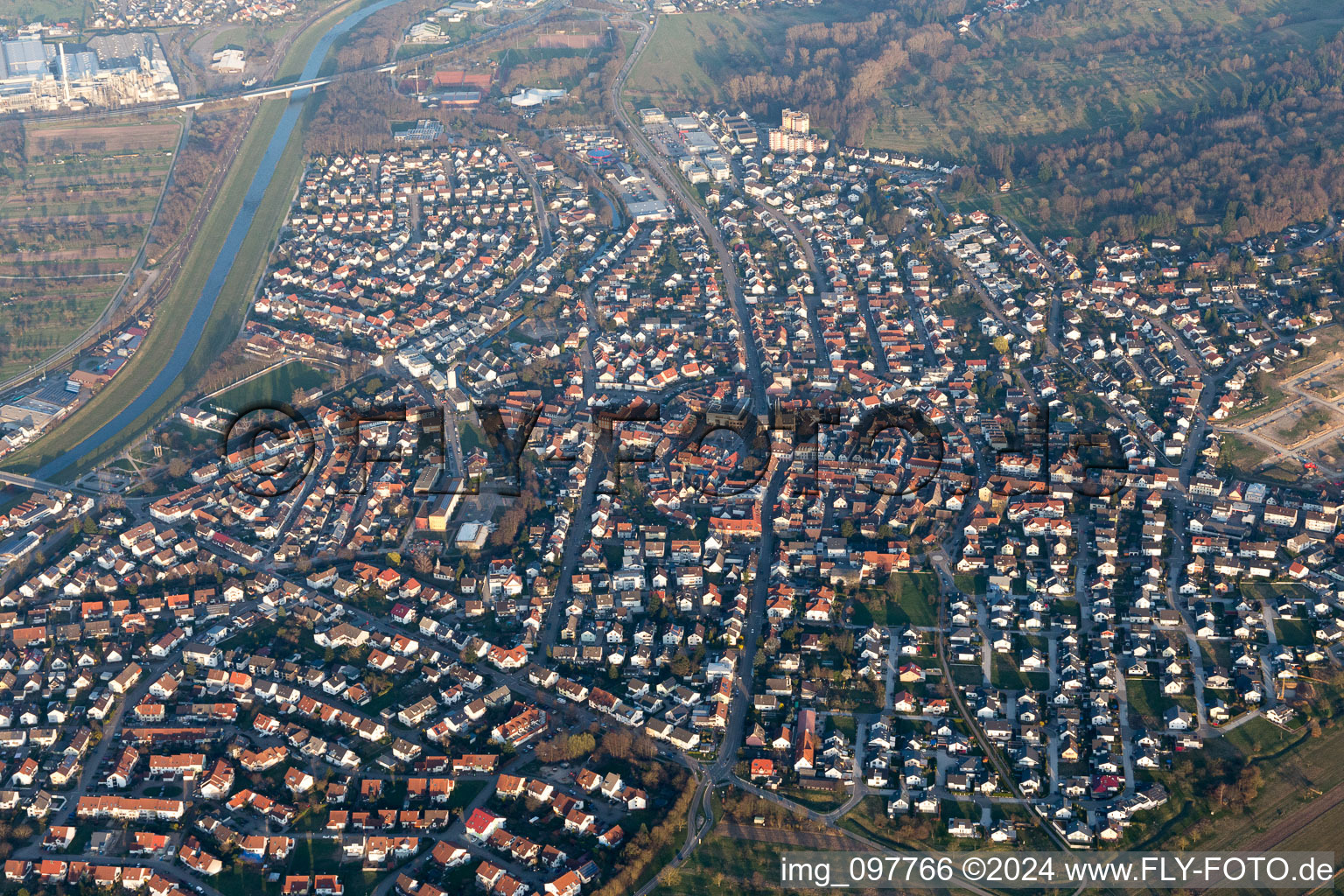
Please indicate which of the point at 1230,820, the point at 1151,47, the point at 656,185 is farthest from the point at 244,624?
the point at 1151,47

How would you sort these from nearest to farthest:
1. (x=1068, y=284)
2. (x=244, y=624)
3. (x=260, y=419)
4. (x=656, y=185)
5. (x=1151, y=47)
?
(x=244, y=624), (x=260, y=419), (x=1068, y=284), (x=656, y=185), (x=1151, y=47)

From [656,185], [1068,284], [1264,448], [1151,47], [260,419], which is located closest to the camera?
[1264,448]

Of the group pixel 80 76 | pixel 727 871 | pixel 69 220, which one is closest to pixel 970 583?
pixel 727 871

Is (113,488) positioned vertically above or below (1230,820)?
above

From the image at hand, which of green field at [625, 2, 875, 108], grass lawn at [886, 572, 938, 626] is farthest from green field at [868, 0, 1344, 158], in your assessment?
grass lawn at [886, 572, 938, 626]

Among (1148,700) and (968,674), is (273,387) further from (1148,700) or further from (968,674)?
(1148,700)

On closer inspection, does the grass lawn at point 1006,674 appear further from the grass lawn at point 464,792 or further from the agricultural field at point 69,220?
the agricultural field at point 69,220

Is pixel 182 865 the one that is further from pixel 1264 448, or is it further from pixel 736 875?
pixel 1264 448
